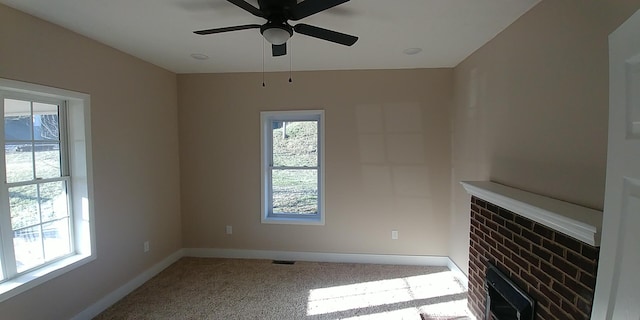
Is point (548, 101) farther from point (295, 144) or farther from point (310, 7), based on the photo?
point (295, 144)

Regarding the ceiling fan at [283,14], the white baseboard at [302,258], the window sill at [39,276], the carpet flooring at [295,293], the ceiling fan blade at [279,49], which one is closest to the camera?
the ceiling fan at [283,14]

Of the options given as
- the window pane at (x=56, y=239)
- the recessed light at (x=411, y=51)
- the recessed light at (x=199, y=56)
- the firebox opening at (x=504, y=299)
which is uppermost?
the recessed light at (x=199, y=56)

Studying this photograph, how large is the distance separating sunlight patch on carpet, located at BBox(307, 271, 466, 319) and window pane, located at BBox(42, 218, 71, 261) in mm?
2243

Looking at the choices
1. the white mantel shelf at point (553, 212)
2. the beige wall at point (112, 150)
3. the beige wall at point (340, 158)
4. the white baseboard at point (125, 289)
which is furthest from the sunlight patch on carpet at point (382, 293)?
the beige wall at point (112, 150)

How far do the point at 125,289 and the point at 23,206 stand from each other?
1.24 meters

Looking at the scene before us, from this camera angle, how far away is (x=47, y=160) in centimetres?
214

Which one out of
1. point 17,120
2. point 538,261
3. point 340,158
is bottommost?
point 538,261

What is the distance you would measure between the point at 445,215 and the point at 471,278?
1012mm

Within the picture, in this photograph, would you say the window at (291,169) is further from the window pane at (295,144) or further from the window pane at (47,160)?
the window pane at (47,160)

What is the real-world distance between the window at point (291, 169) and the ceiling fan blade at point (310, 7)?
1858mm

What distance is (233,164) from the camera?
11.4 feet

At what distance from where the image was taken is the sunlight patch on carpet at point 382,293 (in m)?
2.47

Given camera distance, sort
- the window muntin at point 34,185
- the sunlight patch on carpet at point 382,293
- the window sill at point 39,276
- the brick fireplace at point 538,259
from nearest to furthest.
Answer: the brick fireplace at point 538,259 < the window sill at point 39,276 < the window muntin at point 34,185 < the sunlight patch on carpet at point 382,293

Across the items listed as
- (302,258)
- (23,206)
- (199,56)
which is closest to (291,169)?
(302,258)
